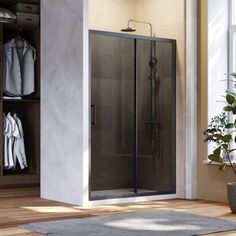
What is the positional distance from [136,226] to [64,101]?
1910 mm

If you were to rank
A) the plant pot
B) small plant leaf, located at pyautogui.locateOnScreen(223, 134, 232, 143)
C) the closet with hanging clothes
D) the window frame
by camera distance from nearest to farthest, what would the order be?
the plant pot < small plant leaf, located at pyautogui.locateOnScreen(223, 134, 232, 143) < the window frame < the closet with hanging clothes

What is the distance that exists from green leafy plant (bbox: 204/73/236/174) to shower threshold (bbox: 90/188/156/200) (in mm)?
869

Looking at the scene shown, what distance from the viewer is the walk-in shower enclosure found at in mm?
5453

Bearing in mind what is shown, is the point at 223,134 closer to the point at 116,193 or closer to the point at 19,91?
the point at 116,193

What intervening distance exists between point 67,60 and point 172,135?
138 centimetres

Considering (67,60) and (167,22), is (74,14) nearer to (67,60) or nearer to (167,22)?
(67,60)

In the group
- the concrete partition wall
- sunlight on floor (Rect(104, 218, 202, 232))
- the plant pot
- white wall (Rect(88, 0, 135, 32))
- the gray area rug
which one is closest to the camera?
the gray area rug

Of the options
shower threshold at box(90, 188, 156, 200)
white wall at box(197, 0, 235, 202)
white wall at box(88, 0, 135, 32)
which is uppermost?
white wall at box(88, 0, 135, 32)

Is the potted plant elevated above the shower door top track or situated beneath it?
situated beneath

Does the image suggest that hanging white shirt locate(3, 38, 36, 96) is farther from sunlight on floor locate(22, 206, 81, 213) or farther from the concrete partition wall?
sunlight on floor locate(22, 206, 81, 213)

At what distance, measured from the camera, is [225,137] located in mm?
5141

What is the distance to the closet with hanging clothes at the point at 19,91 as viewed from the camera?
698 centimetres

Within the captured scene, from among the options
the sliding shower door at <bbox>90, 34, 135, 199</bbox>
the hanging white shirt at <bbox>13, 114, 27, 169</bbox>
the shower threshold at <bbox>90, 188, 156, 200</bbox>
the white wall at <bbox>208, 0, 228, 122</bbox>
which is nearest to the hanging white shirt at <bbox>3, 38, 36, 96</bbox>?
the hanging white shirt at <bbox>13, 114, 27, 169</bbox>

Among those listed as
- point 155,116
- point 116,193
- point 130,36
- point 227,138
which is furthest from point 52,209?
point 130,36
